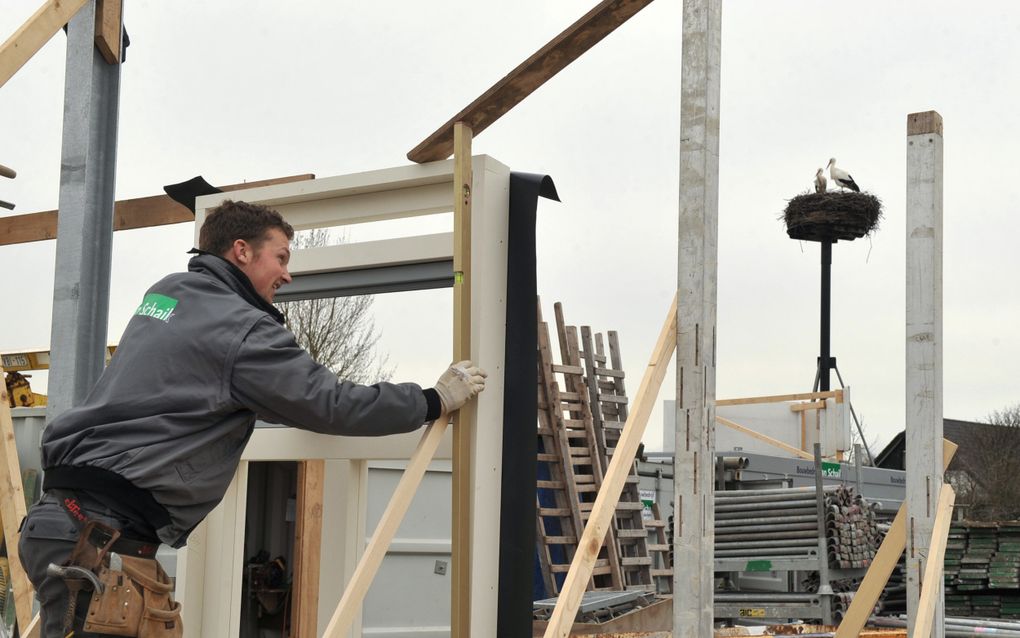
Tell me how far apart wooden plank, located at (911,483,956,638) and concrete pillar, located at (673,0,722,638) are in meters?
0.76

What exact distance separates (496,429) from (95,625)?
1.15 m

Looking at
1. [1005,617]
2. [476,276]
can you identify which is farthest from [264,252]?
[1005,617]

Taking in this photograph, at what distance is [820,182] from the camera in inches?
707

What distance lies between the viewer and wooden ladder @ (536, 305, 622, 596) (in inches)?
370

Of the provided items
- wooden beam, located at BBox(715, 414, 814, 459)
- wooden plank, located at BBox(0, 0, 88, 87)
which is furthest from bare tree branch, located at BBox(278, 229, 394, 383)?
wooden plank, located at BBox(0, 0, 88, 87)

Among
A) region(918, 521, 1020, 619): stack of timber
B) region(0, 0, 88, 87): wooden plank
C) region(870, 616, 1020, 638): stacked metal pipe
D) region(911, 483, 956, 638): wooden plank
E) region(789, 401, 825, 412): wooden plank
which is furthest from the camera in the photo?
region(789, 401, 825, 412): wooden plank

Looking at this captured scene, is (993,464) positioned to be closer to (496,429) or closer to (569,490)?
(569,490)

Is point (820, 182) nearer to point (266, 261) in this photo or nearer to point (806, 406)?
point (806, 406)

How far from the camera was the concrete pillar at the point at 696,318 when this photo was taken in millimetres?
2891

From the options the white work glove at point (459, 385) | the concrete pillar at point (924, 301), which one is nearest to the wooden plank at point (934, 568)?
the concrete pillar at point (924, 301)

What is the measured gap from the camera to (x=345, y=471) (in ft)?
12.3

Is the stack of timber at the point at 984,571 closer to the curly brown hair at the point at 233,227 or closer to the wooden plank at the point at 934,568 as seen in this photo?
the wooden plank at the point at 934,568

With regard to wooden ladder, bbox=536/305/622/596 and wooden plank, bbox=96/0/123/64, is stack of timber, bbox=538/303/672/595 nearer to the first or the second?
wooden ladder, bbox=536/305/622/596

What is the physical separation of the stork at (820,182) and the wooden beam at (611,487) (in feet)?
50.9
